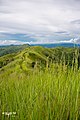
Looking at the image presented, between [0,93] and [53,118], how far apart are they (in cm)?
129

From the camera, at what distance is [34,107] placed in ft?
10.6

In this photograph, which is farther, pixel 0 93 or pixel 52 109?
pixel 0 93

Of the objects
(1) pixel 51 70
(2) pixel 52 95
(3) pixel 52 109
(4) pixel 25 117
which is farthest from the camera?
(1) pixel 51 70

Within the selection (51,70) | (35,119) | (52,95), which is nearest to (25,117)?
(35,119)

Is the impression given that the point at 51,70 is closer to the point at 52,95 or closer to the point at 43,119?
the point at 52,95

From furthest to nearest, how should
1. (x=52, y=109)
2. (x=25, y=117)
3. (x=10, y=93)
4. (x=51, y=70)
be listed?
(x=51, y=70)
(x=10, y=93)
(x=52, y=109)
(x=25, y=117)

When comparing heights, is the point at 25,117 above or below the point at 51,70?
below

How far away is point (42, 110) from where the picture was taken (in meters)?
3.31

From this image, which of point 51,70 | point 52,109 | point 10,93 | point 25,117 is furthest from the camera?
point 51,70

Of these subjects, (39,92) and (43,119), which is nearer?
(43,119)

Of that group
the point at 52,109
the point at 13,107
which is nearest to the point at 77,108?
the point at 52,109

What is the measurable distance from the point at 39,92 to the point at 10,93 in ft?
2.59

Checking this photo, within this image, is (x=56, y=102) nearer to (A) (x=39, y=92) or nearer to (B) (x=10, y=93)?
(A) (x=39, y=92)

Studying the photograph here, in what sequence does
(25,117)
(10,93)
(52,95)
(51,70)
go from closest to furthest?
(25,117)
(52,95)
(10,93)
(51,70)
